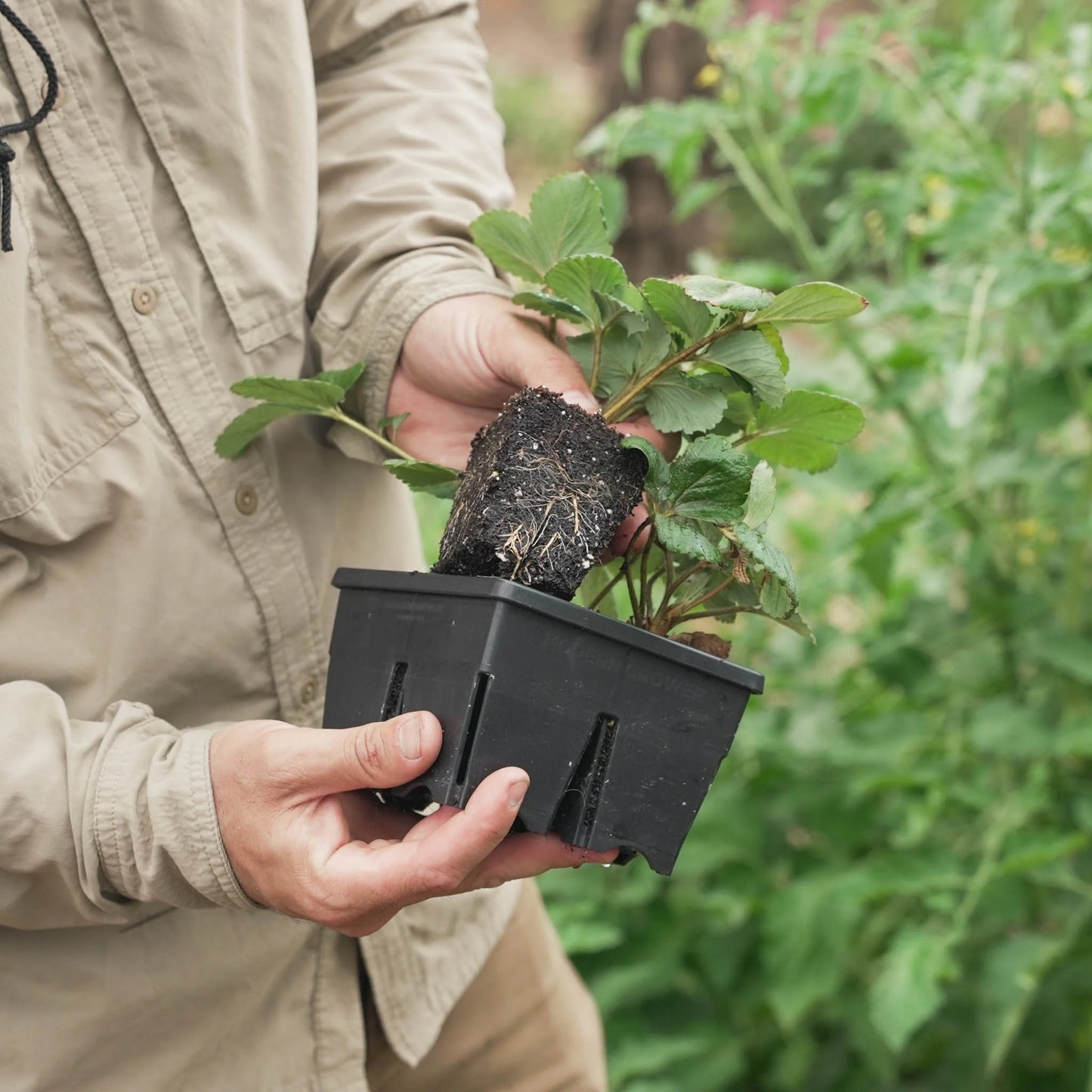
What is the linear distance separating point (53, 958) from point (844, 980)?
146 centimetres

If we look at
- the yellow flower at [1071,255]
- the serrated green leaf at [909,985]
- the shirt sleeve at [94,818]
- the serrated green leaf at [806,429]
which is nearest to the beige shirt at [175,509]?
the shirt sleeve at [94,818]

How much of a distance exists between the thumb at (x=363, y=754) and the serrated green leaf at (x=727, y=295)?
0.38 meters

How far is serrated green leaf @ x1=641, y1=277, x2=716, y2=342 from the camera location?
0.94 meters

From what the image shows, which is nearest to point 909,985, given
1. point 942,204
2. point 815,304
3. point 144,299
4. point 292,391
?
point 815,304

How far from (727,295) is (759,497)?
0.53 ft

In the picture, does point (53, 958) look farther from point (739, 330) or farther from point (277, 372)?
point (739, 330)

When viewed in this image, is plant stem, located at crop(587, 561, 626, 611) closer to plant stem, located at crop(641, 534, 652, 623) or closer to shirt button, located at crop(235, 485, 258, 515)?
plant stem, located at crop(641, 534, 652, 623)

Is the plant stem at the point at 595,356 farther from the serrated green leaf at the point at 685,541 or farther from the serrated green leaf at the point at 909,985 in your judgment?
the serrated green leaf at the point at 909,985

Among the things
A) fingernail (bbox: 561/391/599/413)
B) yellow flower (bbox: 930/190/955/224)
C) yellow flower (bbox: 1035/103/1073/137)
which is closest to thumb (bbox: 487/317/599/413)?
fingernail (bbox: 561/391/599/413)

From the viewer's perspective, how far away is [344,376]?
3.56ft

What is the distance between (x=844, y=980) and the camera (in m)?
2.04

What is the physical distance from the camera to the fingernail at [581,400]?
1021 mm

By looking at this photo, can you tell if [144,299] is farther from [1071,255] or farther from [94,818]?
[1071,255]

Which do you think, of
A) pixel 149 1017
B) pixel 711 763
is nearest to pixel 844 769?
pixel 711 763
